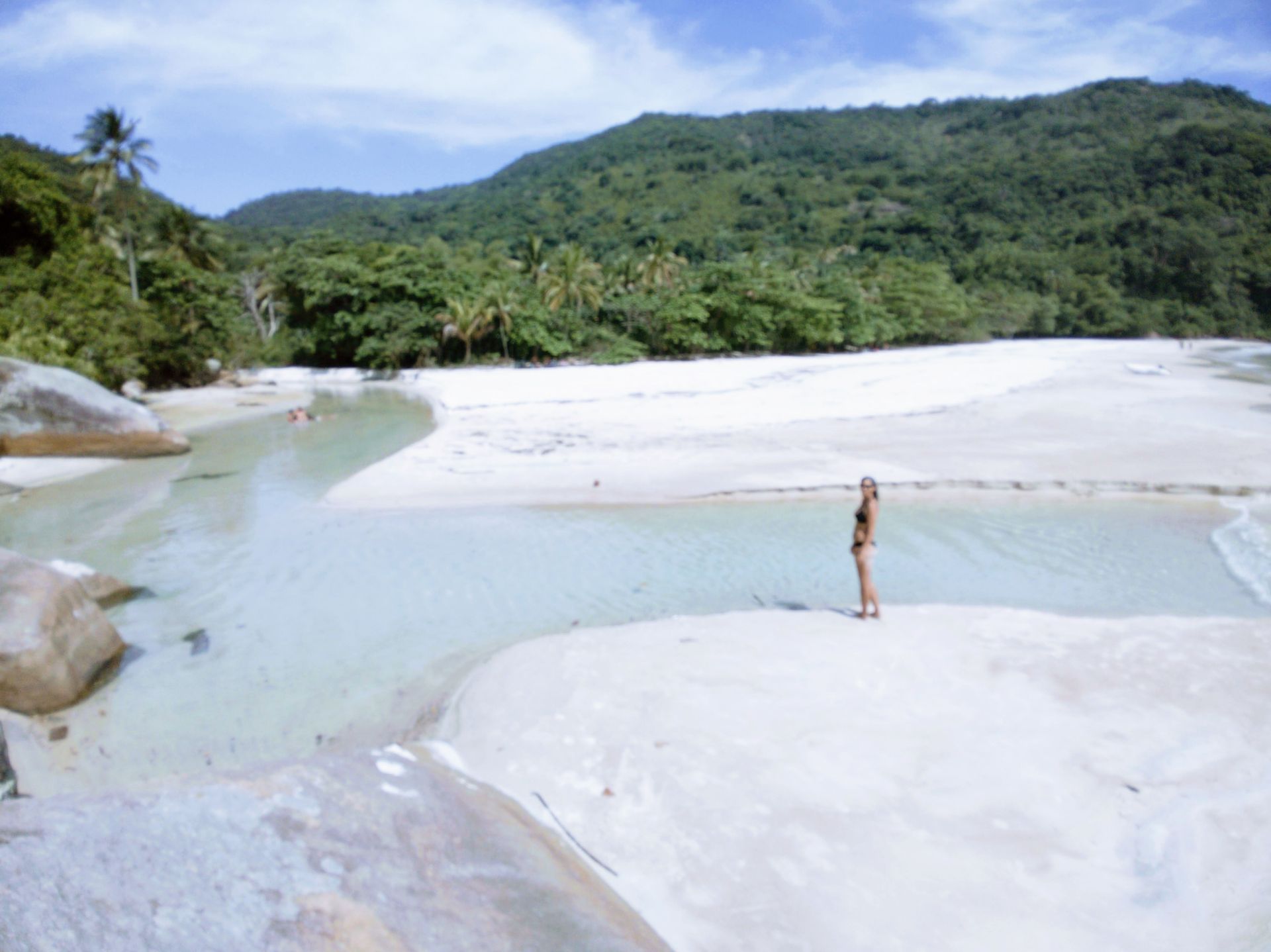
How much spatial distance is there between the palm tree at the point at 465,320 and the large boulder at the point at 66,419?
20.9 metres

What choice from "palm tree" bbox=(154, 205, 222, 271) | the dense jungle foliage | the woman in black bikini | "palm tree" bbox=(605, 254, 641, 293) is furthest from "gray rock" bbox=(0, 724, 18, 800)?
"palm tree" bbox=(154, 205, 222, 271)

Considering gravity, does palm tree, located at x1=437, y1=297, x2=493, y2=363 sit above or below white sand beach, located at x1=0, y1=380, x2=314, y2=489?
above

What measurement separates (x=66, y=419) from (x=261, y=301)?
126ft

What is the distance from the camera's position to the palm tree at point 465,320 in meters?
39.1

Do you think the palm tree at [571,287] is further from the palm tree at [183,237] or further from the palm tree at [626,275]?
the palm tree at [183,237]

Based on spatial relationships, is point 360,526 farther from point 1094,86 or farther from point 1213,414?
point 1094,86

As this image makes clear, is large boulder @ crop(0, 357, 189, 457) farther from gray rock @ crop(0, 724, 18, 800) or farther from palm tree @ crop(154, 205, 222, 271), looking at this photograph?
palm tree @ crop(154, 205, 222, 271)

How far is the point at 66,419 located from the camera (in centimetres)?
1759

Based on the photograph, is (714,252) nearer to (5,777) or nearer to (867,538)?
(867,538)

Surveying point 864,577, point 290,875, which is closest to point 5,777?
point 290,875

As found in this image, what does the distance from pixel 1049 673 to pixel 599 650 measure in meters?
3.65

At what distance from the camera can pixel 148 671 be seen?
7.50 meters

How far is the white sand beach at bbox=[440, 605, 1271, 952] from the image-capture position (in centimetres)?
377

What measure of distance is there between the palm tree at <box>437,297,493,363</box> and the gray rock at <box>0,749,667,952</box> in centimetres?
3695
